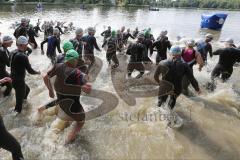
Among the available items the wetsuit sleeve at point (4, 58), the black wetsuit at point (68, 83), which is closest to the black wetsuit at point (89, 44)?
the wetsuit sleeve at point (4, 58)

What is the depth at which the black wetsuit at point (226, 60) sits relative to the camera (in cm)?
831

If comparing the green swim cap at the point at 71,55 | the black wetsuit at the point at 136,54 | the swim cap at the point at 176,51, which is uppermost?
the green swim cap at the point at 71,55

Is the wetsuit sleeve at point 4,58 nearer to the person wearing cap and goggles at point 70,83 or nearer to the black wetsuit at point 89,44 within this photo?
the person wearing cap and goggles at point 70,83

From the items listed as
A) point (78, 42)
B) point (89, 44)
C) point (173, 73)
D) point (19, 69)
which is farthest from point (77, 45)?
point (173, 73)

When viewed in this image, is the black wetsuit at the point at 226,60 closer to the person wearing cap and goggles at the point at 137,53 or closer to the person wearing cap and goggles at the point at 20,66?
the person wearing cap and goggles at the point at 137,53

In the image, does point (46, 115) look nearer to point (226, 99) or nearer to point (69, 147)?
point (69, 147)

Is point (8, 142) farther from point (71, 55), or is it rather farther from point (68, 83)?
point (71, 55)

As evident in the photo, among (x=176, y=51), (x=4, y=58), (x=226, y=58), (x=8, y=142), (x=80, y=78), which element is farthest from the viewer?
(x=226, y=58)

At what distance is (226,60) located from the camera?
334 inches

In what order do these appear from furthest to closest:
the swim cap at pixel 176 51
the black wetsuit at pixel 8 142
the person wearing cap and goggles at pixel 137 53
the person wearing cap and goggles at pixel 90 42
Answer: the person wearing cap and goggles at pixel 90 42, the person wearing cap and goggles at pixel 137 53, the swim cap at pixel 176 51, the black wetsuit at pixel 8 142

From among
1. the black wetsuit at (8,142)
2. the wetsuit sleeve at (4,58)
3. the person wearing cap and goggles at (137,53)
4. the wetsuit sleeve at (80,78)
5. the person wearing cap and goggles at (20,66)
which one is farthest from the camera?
the person wearing cap and goggles at (137,53)

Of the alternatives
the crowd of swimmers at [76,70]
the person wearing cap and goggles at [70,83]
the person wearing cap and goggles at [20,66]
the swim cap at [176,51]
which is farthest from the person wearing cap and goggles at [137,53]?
the person wearing cap and goggles at [70,83]

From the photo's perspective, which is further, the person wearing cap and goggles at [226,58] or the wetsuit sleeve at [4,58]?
the person wearing cap and goggles at [226,58]

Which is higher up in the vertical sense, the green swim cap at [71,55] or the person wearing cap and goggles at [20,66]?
the green swim cap at [71,55]
